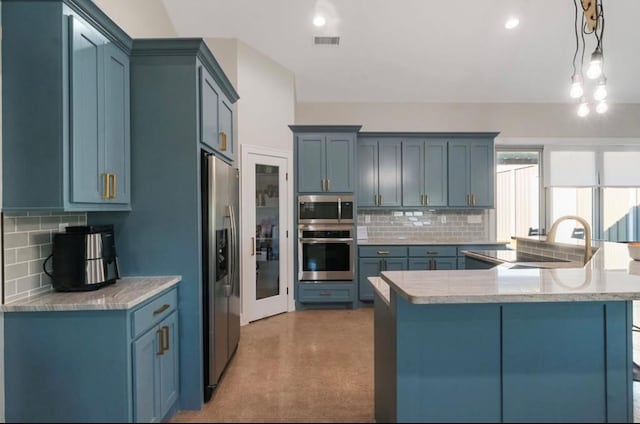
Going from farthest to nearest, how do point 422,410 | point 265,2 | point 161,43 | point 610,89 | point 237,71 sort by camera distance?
point 610,89 → point 237,71 → point 265,2 → point 161,43 → point 422,410

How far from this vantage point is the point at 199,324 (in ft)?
7.55

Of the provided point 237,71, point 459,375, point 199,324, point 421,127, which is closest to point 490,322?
point 459,375

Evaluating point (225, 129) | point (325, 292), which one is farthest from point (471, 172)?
point (225, 129)

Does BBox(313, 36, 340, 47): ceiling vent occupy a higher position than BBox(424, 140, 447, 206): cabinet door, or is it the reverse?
BBox(313, 36, 340, 47): ceiling vent

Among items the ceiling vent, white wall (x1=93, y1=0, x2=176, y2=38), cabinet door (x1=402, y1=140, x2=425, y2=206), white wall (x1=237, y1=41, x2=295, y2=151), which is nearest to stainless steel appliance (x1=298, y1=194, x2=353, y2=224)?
white wall (x1=237, y1=41, x2=295, y2=151)

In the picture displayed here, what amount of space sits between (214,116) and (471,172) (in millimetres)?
3575

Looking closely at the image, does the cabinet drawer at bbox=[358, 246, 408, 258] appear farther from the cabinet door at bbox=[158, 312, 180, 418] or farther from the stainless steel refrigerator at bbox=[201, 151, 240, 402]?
the cabinet door at bbox=[158, 312, 180, 418]

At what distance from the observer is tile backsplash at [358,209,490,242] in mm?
5145

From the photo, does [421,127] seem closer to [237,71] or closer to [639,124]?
[237,71]

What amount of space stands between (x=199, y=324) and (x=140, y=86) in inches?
61.6

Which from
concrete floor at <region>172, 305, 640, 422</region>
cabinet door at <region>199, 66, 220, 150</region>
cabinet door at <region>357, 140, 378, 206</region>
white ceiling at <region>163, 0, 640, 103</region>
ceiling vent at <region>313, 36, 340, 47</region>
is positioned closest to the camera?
concrete floor at <region>172, 305, 640, 422</region>

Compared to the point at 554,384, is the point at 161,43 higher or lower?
higher

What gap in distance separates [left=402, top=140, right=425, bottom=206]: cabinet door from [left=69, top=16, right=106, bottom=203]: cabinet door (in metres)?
3.69

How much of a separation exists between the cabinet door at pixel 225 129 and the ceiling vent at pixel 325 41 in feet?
4.94
